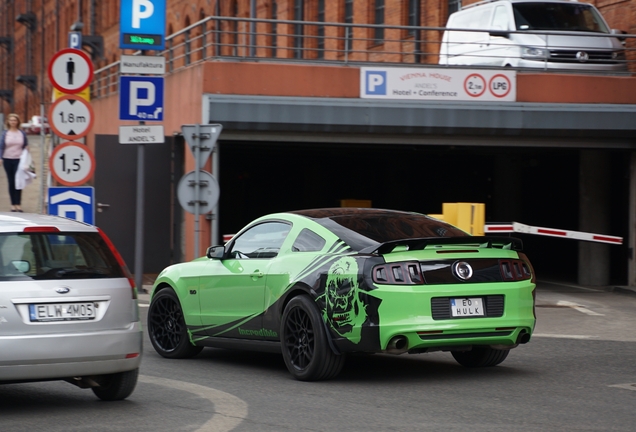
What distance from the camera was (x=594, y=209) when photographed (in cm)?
2219

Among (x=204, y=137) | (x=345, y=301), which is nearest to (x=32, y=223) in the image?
(x=345, y=301)

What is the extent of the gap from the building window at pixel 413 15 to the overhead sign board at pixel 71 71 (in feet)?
56.1

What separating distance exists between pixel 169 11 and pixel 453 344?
149ft

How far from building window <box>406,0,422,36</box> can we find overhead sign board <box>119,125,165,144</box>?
15.8 meters

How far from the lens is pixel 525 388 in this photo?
9.09m

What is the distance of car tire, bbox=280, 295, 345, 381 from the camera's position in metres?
9.20

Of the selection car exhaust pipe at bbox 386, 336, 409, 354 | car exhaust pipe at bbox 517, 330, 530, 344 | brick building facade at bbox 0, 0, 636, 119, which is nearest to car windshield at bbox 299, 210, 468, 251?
car exhaust pipe at bbox 386, 336, 409, 354

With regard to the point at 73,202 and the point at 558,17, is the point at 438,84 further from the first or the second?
the point at 73,202

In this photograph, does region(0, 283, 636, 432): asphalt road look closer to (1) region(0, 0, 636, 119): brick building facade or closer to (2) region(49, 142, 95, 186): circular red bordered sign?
(2) region(49, 142, 95, 186): circular red bordered sign

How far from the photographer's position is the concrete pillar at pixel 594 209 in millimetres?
22047

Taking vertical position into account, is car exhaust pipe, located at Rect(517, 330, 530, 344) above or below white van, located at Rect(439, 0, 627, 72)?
below

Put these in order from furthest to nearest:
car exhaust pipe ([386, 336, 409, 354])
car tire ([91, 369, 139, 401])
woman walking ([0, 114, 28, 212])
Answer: woman walking ([0, 114, 28, 212]), car exhaust pipe ([386, 336, 409, 354]), car tire ([91, 369, 139, 401])

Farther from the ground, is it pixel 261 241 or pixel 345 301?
pixel 261 241

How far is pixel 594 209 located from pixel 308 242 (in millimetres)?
13481
